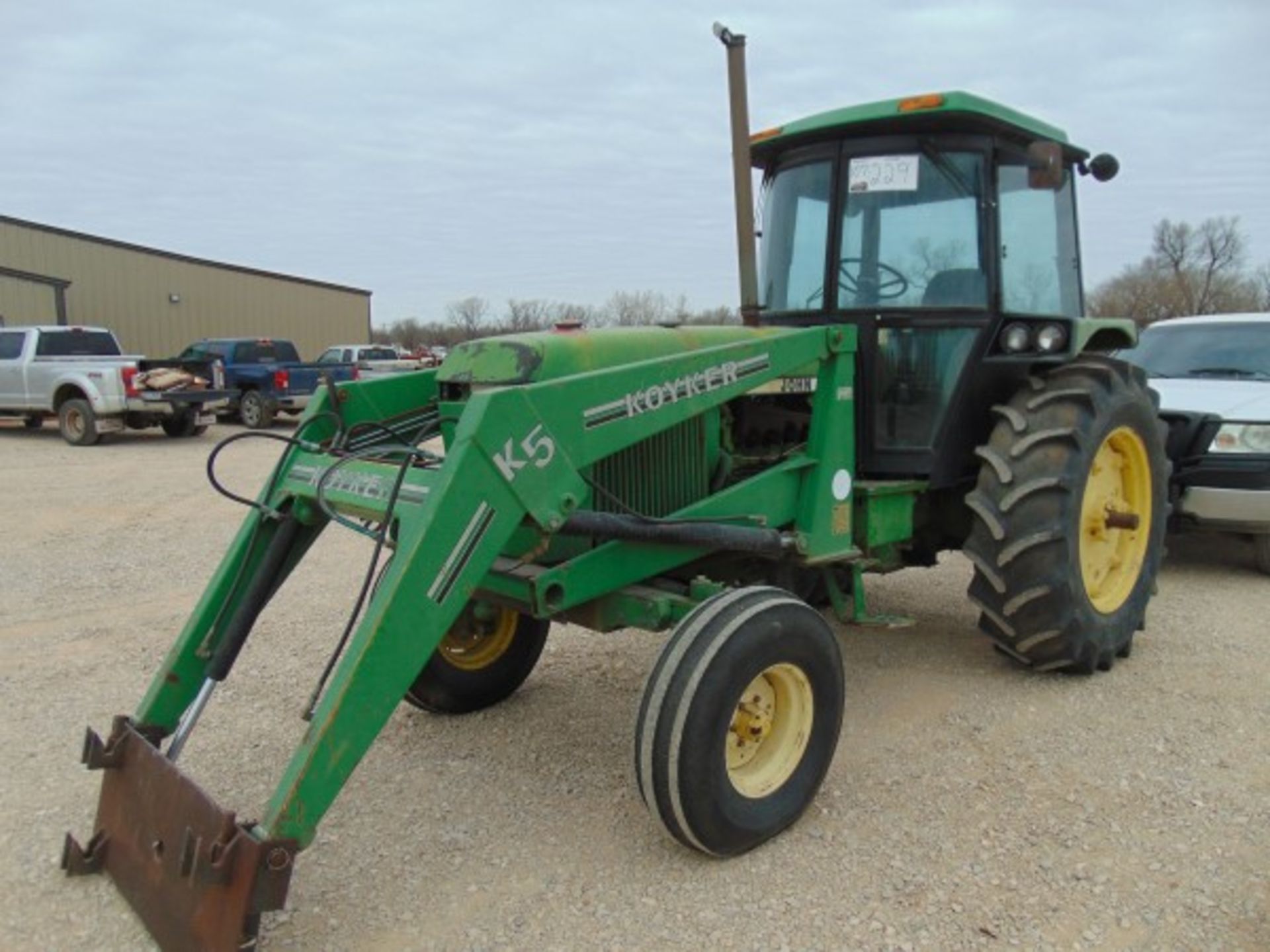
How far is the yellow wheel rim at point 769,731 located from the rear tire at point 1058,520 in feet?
4.52

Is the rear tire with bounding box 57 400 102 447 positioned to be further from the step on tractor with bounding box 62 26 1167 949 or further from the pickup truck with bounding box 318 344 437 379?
the step on tractor with bounding box 62 26 1167 949

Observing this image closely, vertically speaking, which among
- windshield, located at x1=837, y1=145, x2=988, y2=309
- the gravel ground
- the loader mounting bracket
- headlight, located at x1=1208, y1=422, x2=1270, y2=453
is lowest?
the gravel ground

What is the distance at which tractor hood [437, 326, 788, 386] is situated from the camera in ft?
11.6

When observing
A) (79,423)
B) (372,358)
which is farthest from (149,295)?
(79,423)

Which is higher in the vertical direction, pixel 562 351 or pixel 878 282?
pixel 878 282

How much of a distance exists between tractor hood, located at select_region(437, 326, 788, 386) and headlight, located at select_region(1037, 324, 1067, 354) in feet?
4.59

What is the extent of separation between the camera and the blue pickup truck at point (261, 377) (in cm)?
1888

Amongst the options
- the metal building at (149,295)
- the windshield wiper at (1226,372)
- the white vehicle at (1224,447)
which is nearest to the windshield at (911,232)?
the white vehicle at (1224,447)

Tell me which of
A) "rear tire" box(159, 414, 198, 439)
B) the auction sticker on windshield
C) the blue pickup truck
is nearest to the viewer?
the auction sticker on windshield

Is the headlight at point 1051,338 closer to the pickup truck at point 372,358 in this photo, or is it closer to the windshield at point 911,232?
the windshield at point 911,232

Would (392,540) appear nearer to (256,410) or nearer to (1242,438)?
(1242,438)

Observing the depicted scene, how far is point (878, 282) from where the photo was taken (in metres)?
4.54

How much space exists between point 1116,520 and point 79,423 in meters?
15.4

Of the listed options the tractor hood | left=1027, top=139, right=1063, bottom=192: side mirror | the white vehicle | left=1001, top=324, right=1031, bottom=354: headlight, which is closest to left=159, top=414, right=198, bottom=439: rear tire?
the white vehicle
